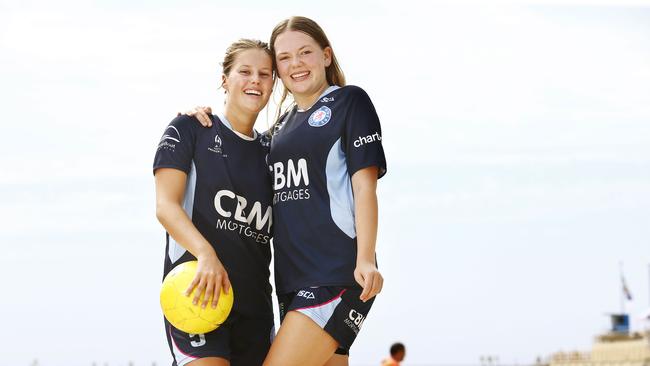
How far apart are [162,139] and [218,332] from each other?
140 cm

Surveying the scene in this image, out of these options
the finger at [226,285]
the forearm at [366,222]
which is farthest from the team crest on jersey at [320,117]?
the finger at [226,285]

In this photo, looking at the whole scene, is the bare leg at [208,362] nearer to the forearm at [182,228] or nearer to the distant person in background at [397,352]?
the forearm at [182,228]

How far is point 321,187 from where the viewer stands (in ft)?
20.9

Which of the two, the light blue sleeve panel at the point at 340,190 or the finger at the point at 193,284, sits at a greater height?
the light blue sleeve panel at the point at 340,190

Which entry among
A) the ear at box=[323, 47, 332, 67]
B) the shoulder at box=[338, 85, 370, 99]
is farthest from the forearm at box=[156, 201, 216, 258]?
the ear at box=[323, 47, 332, 67]

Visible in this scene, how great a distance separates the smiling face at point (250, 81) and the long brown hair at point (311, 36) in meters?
0.14

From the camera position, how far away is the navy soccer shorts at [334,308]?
6.14m

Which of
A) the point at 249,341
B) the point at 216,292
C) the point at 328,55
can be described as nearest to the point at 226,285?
the point at 216,292

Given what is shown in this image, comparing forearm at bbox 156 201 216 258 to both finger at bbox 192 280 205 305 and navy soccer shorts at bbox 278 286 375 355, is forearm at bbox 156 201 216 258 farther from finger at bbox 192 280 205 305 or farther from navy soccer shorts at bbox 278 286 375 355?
navy soccer shorts at bbox 278 286 375 355

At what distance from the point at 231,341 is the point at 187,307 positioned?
0.69 meters

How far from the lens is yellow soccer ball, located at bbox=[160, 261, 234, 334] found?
19.9 feet

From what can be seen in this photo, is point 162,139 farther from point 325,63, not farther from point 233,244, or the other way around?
point 325,63

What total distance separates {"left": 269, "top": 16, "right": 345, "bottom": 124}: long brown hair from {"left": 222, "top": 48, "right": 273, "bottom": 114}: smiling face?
14cm

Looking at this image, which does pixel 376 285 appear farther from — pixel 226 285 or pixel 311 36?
pixel 311 36
